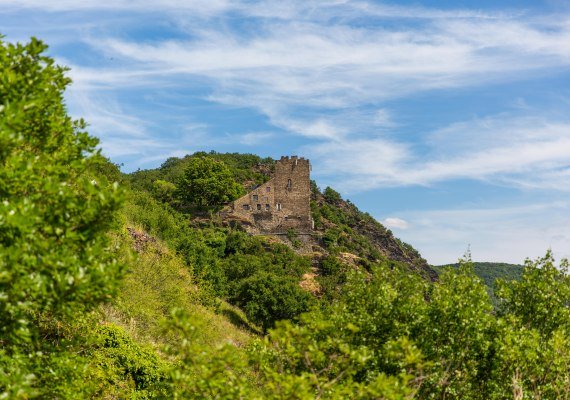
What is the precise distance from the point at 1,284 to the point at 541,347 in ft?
54.0

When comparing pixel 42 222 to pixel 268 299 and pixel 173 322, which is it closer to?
pixel 173 322

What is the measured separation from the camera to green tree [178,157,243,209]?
97250 millimetres

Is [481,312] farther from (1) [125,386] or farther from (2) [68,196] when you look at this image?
(1) [125,386]

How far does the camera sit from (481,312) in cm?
1603

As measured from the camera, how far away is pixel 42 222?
10.2 meters

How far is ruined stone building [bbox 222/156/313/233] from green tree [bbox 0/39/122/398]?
8387cm

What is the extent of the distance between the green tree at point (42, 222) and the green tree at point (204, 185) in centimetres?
8458

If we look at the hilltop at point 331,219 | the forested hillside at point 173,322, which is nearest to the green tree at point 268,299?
the forested hillside at point 173,322

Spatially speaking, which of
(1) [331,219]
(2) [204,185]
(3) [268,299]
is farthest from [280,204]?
(3) [268,299]

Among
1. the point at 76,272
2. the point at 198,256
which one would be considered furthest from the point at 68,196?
the point at 198,256

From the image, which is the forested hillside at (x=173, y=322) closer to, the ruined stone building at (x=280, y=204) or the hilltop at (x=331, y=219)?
the ruined stone building at (x=280, y=204)

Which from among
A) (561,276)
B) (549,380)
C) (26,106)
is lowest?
(549,380)

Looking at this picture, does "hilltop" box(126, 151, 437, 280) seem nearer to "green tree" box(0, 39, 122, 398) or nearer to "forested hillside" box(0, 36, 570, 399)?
Answer: "forested hillside" box(0, 36, 570, 399)

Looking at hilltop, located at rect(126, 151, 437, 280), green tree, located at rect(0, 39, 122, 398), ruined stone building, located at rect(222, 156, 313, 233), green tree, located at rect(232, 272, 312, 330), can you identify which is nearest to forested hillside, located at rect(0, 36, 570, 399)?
green tree, located at rect(0, 39, 122, 398)
